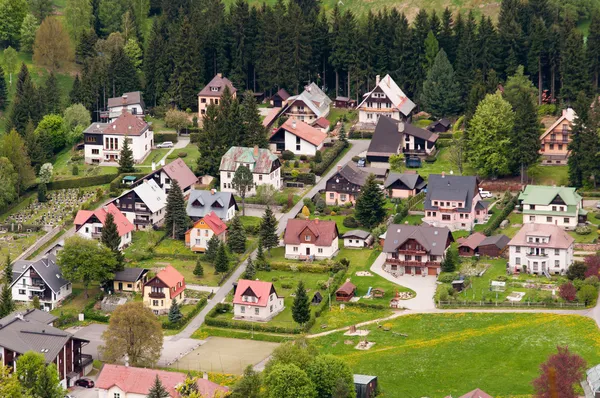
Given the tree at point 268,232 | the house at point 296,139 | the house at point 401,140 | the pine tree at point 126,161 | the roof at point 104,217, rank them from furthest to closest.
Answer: the house at point 296,139 < the house at point 401,140 < the pine tree at point 126,161 < the roof at point 104,217 < the tree at point 268,232

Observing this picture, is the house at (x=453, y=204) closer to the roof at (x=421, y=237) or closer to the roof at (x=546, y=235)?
the roof at (x=421, y=237)

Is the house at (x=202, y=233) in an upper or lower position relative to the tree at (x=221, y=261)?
upper

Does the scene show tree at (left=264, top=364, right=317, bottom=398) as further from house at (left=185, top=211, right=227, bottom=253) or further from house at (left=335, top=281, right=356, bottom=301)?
house at (left=185, top=211, right=227, bottom=253)

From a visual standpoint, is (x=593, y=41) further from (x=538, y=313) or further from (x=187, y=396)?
(x=187, y=396)

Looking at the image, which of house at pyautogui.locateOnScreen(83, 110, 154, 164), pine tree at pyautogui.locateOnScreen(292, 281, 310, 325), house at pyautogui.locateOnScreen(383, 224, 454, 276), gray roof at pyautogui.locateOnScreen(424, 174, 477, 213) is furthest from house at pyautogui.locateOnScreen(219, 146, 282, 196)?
pine tree at pyautogui.locateOnScreen(292, 281, 310, 325)

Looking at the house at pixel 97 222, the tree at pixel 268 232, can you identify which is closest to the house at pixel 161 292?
the tree at pixel 268 232

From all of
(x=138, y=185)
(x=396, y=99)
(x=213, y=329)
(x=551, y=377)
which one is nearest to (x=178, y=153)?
(x=138, y=185)

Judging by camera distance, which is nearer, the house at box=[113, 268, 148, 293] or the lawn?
the lawn
